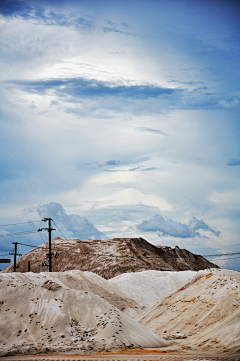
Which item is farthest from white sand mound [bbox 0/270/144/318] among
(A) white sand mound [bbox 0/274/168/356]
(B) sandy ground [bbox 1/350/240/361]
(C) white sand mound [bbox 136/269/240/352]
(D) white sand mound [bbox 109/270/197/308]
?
(B) sandy ground [bbox 1/350/240/361]

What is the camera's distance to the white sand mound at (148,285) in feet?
112

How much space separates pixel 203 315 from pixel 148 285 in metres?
18.7

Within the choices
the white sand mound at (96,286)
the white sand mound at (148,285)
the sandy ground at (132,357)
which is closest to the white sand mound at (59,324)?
the sandy ground at (132,357)

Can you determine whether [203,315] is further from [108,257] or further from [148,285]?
[108,257]

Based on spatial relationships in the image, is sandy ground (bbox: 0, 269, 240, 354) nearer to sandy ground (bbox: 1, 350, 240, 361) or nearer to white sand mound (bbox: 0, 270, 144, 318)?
sandy ground (bbox: 1, 350, 240, 361)

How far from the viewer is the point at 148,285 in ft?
123

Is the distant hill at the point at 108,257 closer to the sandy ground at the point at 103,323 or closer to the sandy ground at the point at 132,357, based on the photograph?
the sandy ground at the point at 103,323

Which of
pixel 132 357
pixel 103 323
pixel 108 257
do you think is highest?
pixel 108 257

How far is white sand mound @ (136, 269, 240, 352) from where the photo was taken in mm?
15398

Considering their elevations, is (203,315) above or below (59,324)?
below

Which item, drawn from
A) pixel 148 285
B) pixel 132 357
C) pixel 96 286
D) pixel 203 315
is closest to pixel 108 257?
pixel 148 285

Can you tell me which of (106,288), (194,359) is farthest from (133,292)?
(194,359)

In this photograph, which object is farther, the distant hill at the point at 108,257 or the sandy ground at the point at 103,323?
the distant hill at the point at 108,257

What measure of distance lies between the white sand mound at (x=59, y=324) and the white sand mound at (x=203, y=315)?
2.39 metres
